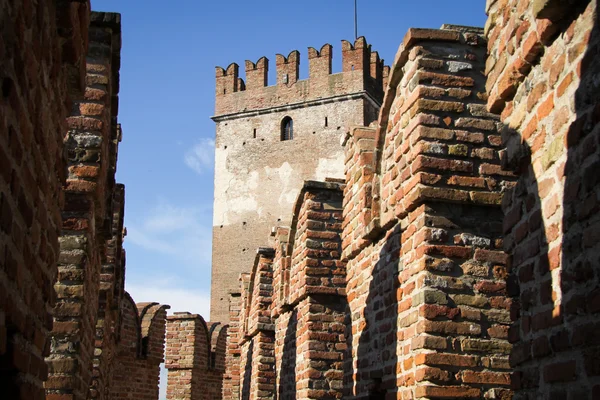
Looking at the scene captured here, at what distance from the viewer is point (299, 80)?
116 feet

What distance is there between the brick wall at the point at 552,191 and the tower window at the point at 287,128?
1239 inches

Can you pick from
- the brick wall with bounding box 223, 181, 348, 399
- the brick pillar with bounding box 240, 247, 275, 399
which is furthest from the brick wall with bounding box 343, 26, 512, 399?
the brick pillar with bounding box 240, 247, 275, 399

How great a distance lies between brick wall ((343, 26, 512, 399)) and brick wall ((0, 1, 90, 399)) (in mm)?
2136

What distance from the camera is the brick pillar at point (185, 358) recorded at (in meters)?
17.0

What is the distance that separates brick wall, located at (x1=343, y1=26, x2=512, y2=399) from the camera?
4.44 m

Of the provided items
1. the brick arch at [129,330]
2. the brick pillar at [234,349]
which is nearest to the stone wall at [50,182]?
the brick pillar at [234,349]

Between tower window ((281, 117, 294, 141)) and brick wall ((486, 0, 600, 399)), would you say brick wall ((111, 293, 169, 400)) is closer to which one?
brick wall ((486, 0, 600, 399))

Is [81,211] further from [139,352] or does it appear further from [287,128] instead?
[287,128]

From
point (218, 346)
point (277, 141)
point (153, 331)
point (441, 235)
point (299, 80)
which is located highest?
point (299, 80)

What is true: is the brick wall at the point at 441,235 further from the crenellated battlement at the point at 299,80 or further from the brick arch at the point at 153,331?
the crenellated battlement at the point at 299,80

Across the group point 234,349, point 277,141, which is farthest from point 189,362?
point 277,141

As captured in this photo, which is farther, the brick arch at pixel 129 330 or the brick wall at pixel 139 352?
the brick arch at pixel 129 330

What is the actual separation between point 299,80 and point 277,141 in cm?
293

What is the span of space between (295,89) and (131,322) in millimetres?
20735
